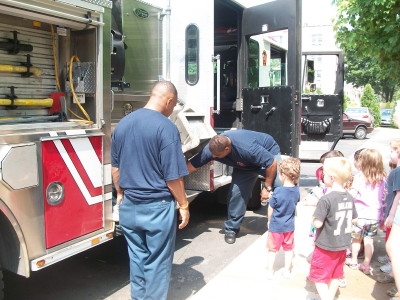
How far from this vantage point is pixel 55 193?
2945 millimetres

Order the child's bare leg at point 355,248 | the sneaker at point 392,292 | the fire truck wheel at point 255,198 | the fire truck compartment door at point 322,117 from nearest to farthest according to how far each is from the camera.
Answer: the sneaker at point 392,292 → the child's bare leg at point 355,248 → the fire truck wheel at point 255,198 → the fire truck compartment door at point 322,117

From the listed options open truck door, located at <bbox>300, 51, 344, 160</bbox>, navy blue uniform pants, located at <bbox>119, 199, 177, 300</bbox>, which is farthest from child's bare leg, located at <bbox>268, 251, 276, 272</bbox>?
open truck door, located at <bbox>300, 51, 344, 160</bbox>

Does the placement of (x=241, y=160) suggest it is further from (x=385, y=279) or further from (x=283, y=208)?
(x=385, y=279)

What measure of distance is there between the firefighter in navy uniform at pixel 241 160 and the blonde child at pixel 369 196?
3.02 ft

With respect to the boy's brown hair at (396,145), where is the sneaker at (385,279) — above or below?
below

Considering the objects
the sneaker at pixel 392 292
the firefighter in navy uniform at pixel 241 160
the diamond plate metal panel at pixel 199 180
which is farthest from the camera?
the diamond plate metal panel at pixel 199 180

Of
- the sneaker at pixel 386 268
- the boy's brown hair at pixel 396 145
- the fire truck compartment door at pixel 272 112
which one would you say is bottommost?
the sneaker at pixel 386 268

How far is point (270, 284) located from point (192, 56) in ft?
9.10

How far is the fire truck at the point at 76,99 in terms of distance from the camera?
2760 mm

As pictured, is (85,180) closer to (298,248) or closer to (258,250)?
(258,250)

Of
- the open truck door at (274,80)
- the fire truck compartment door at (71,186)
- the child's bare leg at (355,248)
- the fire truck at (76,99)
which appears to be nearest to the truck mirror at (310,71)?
the open truck door at (274,80)

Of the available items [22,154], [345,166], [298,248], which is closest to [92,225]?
[22,154]

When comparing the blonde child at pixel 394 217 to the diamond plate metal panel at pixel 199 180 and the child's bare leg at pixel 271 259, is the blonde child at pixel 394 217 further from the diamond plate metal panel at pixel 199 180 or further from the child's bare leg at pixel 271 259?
the diamond plate metal panel at pixel 199 180

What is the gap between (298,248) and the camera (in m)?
4.57
